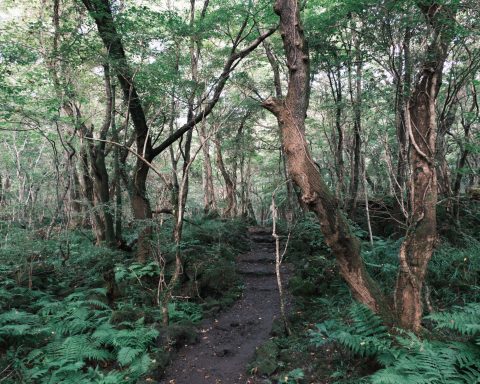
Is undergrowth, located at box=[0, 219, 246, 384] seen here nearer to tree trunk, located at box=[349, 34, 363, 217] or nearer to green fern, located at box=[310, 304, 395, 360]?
green fern, located at box=[310, 304, 395, 360]

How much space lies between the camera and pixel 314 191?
14.1 feet

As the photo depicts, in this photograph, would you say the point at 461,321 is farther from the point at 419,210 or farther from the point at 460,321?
the point at 419,210

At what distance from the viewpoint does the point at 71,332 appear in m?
5.49

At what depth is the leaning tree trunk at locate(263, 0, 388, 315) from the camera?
14.1 feet

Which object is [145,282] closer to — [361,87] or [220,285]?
[220,285]

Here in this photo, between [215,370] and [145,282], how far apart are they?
3.32m

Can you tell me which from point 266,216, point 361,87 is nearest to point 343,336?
point 361,87

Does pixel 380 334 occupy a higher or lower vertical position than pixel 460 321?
lower

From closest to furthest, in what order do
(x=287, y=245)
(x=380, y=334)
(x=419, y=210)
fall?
(x=380, y=334) < (x=419, y=210) < (x=287, y=245)

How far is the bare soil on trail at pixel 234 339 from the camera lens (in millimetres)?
4898

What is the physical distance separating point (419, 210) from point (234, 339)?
4.00 metres

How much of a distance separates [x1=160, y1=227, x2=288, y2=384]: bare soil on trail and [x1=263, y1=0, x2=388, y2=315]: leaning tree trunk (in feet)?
6.79

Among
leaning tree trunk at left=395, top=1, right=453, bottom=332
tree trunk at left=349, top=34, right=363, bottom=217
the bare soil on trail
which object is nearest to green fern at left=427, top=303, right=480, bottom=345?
leaning tree trunk at left=395, top=1, right=453, bottom=332

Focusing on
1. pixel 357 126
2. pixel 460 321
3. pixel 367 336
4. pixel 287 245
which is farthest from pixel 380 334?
pixel 357 126
